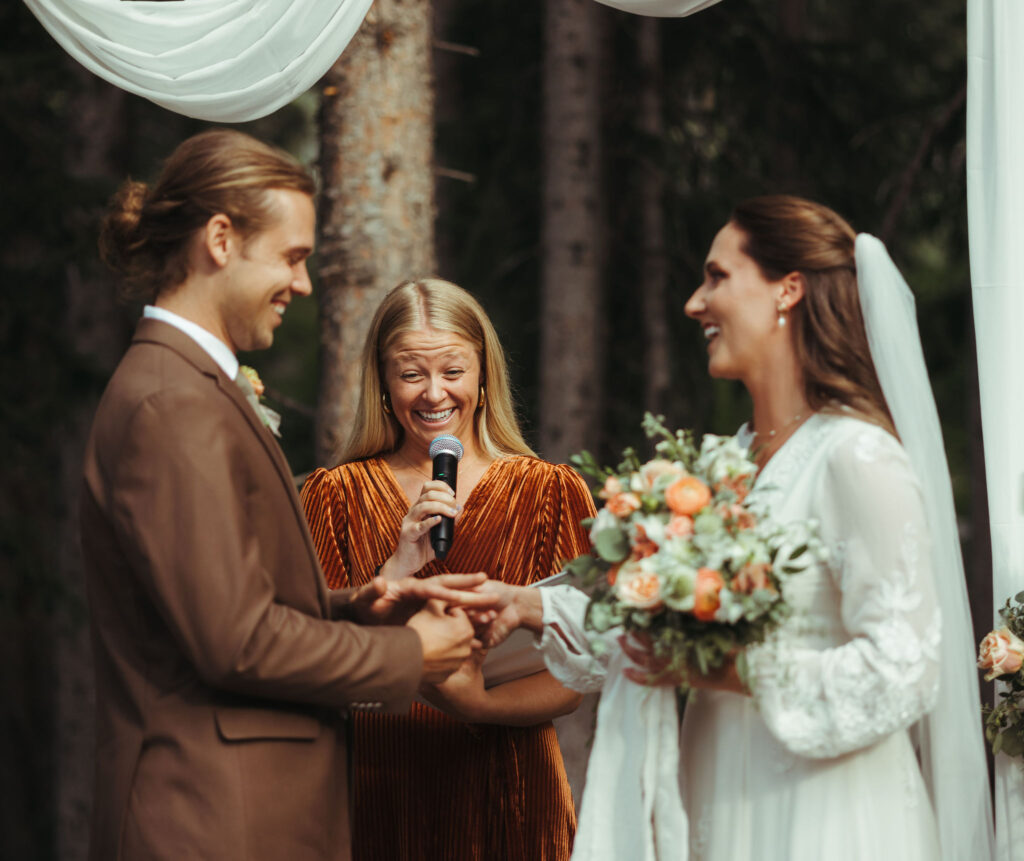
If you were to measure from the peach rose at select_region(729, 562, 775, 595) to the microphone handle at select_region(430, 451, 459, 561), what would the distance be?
1020mm

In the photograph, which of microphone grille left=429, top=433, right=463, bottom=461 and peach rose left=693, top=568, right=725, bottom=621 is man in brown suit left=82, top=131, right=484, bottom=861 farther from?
microphone grille left=429, top=433, right=463, bottom=461

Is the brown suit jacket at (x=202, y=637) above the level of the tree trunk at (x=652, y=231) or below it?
below

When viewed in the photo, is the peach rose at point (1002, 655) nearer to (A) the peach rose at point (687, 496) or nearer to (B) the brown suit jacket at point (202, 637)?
(A) the peach rose at point (687, 496)

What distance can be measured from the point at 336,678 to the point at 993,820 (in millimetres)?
1675

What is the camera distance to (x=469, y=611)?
10.7ft

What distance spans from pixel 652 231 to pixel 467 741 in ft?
20.0

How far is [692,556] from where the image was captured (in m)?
2.58

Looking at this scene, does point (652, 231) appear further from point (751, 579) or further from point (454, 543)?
point (751, 579)

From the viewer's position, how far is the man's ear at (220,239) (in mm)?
2672

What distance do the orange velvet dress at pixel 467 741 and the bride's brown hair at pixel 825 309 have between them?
105 cm

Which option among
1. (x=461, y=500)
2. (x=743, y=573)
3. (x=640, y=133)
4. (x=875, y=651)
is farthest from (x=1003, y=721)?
(x=640, y=133)

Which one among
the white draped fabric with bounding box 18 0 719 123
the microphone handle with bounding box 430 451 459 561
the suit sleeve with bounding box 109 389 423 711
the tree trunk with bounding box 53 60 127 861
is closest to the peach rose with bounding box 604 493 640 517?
the suit sleeve with bounding box 109 389 423 711

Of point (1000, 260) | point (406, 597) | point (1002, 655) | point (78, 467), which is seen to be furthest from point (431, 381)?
point (78, 467)

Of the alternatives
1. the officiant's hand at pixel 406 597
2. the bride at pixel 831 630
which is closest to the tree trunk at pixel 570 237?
the officiant's hand at pixel 406 597
